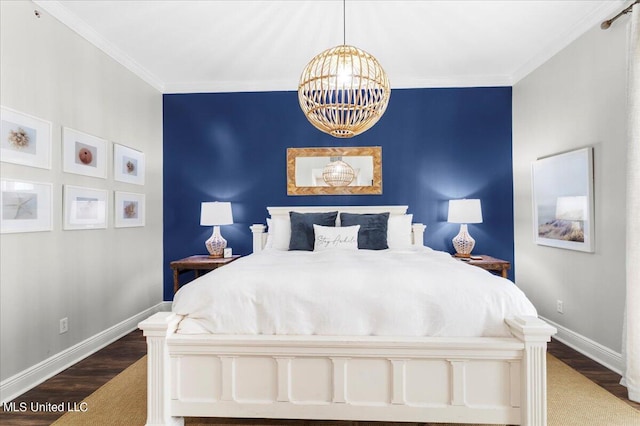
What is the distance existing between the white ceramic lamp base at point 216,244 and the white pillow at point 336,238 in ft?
3.98

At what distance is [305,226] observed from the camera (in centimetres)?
341

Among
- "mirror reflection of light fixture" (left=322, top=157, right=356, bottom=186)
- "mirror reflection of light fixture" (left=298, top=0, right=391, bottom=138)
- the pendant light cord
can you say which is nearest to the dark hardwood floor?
"mirror reflection of light fixture" (left=298, top=0, right=391, bottom=138)

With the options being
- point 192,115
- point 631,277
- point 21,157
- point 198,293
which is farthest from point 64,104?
point 631,277

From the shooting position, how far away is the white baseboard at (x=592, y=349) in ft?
8.09

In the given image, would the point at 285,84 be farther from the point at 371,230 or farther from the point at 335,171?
the point at 371,230

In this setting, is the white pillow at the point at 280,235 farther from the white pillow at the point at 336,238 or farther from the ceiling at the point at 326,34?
the ceiling at the point at 326,34

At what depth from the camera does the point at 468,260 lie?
139 inches

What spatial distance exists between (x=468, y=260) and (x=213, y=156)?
3138 mm

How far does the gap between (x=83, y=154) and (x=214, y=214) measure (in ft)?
4.30

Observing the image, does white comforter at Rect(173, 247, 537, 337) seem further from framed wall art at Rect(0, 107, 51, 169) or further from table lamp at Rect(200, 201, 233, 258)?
table lamp at Rect(200, 201, 233, 258)

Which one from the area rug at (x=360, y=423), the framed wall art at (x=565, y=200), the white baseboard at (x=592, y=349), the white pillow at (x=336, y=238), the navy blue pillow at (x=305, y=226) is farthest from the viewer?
the navy blue pillow at (x=305, y=226)

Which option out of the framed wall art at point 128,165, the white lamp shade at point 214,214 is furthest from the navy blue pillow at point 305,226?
the framed wall art at point 128,165

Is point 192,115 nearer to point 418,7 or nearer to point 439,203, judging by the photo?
point 418,7

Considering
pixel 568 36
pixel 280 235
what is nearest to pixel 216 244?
pixel 280 235
